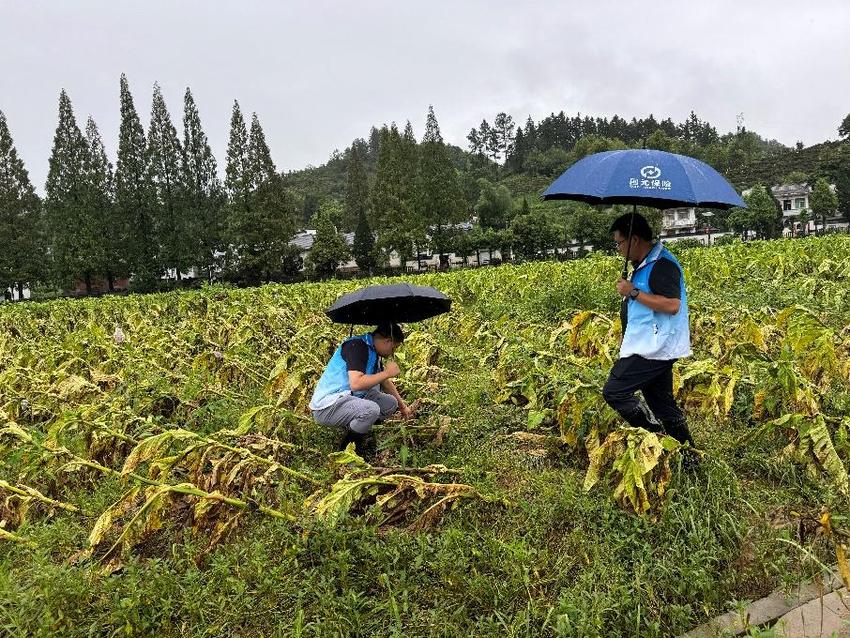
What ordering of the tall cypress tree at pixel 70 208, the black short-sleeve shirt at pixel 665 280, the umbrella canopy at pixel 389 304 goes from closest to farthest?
1. the black short-sleeve shirt at pixel 665 280
2. the umbrella canopy at pixel 389 304
3. the tall cypress tree at pixel 70 208

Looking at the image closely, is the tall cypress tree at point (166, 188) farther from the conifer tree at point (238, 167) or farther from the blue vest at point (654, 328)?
the blue vest at point (654, 328)

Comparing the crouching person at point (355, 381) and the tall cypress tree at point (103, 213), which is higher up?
the tall cypress tree at point (103, 213)

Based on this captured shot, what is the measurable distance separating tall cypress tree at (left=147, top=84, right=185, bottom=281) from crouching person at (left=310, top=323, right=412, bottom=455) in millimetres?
32870

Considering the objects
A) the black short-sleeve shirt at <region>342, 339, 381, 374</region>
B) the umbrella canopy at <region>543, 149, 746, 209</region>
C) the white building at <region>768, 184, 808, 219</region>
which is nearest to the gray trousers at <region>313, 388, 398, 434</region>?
the black short-sleeve shirt at <region>342, 339, 381, 374</region>

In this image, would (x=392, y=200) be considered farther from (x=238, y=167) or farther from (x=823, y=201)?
(x=823, y=201)

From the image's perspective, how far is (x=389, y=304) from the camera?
3.48m

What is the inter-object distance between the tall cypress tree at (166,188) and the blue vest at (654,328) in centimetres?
3415

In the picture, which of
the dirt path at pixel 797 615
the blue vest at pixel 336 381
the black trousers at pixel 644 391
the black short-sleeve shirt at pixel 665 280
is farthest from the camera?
the blue vest at pixel 336 381

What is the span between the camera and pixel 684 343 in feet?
9.71

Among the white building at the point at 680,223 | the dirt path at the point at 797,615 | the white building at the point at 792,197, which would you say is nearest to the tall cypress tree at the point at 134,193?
the dirt path at the point at 797,615

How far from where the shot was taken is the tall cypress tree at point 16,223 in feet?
101

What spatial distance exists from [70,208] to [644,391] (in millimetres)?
34458

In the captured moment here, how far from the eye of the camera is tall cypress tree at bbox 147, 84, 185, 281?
33.4 m

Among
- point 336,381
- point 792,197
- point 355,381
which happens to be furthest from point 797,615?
point 792,197
